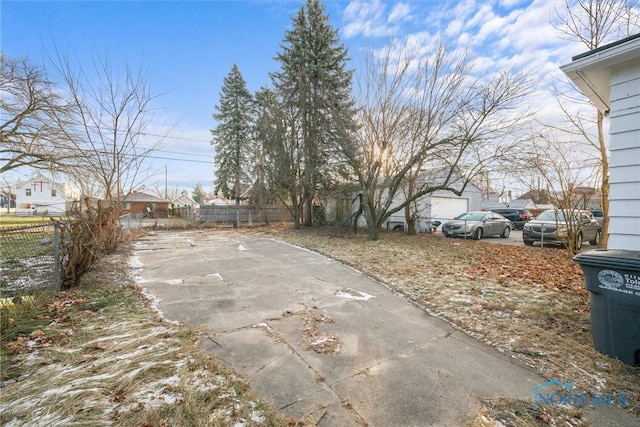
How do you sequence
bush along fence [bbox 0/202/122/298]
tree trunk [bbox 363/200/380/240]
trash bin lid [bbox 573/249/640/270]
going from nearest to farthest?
trash bin lid [bbox 573/249/640/270] → bush along fence [bbox 0/202/122/298] → tree trunk [bbox 363/200/380/240]

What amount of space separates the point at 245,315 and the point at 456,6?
8.61 meters

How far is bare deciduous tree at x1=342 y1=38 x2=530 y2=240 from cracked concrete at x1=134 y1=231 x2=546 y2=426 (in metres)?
6.06

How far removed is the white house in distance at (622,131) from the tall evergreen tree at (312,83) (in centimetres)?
1103

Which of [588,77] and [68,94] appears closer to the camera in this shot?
[588,77]

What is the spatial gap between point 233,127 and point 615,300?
23.8m

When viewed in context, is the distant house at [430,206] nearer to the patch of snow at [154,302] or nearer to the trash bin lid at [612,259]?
the patch of snow at [154,302]

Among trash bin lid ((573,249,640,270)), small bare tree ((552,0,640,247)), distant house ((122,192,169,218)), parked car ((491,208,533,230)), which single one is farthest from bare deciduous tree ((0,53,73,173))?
distant house ((122,192,169,218))

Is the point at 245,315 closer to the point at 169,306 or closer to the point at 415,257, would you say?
the point at 169,306

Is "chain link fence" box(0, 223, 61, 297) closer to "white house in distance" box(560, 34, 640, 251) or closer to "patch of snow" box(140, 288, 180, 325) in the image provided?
"patch of snow" box(140, 288, 180, 325)

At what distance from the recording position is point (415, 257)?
7.18 meters

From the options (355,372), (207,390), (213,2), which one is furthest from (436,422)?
(213,2)

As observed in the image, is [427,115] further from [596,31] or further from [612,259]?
[612,259]

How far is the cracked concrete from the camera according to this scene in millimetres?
1964

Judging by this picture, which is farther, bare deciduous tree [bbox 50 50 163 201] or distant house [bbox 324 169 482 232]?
distant house [bbox 324 169 482 232]
